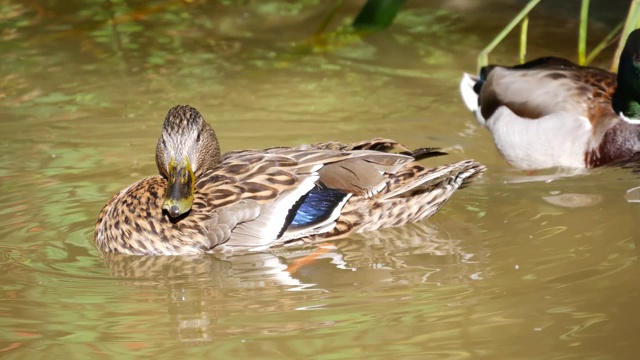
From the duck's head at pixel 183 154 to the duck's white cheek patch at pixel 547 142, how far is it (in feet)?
7.69

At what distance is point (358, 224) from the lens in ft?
21.7

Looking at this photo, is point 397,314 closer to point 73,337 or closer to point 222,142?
point 73,337

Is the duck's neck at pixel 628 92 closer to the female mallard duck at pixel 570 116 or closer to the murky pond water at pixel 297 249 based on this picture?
the female mallard duck at pixel 570 116

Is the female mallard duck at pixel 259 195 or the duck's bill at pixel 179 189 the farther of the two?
the female mallard duck at pixel 259 195

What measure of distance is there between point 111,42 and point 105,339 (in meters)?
5.56

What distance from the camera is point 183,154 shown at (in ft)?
21.0

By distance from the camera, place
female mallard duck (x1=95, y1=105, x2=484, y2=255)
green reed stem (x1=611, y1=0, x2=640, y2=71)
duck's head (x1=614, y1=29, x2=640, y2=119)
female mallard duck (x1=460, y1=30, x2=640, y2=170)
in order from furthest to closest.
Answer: duck's head (x1=614, y1=29, x2=640, y2=119) < female mallard duck (x1=460, y1=30, x2=640, y2=170) < green reed stem (x1=611, y1=0, x2=640, y2=71) < female mallard duck (x1=95, y1=105, x2=484, y2=255)

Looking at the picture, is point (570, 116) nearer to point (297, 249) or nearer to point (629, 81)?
point (629, 81)

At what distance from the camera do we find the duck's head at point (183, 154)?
621cm

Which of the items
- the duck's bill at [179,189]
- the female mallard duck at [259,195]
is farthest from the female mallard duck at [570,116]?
the duck's bill at [179,189]

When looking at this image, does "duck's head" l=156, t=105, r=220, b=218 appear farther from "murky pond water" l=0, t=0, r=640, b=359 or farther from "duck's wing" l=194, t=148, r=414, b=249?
"murky pond water" l=0, t=0, r=640, b=359

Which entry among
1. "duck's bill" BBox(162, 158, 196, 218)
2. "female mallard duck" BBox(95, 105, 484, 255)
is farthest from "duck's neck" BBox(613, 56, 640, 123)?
"duck's bill" BBox(162, 158, 196, 218)

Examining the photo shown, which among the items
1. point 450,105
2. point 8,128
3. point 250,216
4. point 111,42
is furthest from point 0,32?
point 250,216

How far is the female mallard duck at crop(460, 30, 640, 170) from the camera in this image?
7891mm
